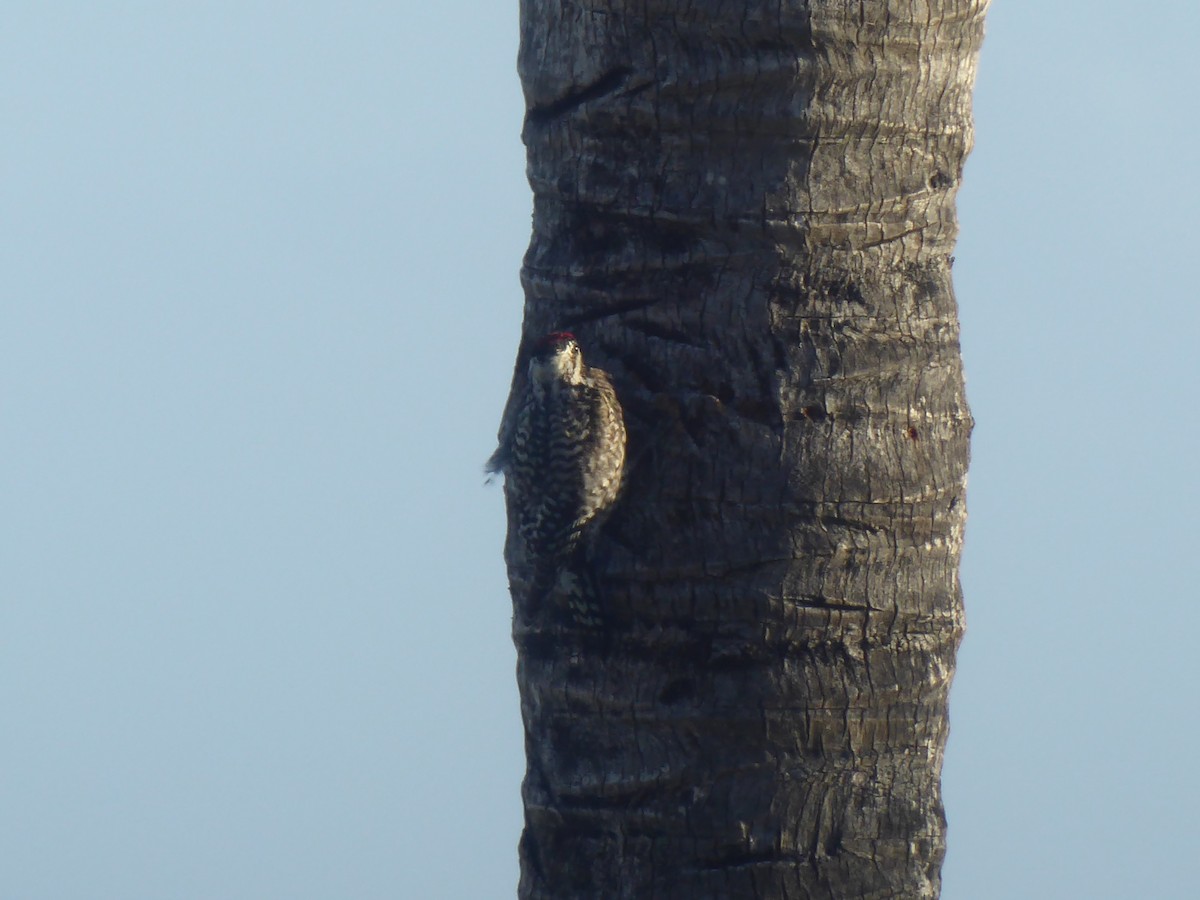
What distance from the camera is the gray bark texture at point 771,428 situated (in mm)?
3008

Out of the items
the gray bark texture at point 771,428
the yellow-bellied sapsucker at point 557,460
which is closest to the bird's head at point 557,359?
the yellow-bellied sapsucker at point 557,460

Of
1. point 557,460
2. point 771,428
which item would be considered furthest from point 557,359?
point 771,428

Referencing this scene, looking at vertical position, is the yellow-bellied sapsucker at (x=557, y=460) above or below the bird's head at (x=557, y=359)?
below

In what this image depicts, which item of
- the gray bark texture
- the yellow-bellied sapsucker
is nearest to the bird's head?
the yellow-bellied sapsucker

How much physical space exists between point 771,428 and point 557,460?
0.70 meters

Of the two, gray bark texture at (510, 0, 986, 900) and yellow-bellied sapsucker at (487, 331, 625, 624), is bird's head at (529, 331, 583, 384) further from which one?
gray bark texture at (510, 0, 986, 900)

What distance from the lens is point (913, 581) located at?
3088mm

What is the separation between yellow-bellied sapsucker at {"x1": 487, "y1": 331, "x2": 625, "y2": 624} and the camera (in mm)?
3217

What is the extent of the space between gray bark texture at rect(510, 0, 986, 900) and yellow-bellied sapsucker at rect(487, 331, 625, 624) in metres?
0.07

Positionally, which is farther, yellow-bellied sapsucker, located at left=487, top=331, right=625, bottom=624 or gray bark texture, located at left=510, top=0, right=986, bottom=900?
yellow-bellied sapsucker, located at left=487, top=331, right=625, bottom=624

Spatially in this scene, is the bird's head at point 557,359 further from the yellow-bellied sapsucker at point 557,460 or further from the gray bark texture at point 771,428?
the gray bark texture at point 771,428

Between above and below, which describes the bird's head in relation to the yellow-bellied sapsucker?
above

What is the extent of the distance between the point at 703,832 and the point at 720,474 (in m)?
0.69

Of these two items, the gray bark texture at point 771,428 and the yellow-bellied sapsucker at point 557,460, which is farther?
the yellow-bellied sapsucker at point 557,460
